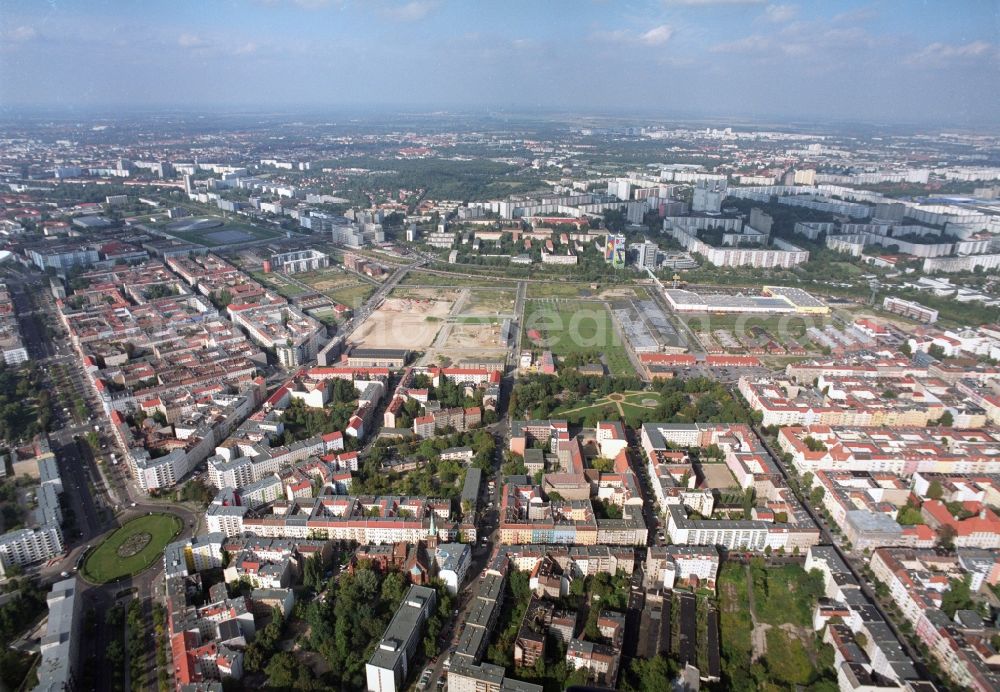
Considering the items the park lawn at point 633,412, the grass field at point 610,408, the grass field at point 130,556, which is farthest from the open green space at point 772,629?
the grass field at point 130,556

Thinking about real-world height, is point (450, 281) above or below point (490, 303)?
above

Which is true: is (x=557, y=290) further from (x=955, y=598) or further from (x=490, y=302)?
(x=955, y=598)

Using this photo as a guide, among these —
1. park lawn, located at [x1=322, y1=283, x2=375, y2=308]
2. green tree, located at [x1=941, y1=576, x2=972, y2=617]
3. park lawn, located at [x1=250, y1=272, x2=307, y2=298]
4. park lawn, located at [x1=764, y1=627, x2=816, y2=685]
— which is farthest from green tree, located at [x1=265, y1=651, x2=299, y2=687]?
park lawn, located at [x1=250, y1=272, x2=307, y2=298]

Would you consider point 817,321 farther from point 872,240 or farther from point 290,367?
point 290,367

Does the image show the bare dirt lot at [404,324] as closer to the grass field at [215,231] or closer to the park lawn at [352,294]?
the park lawn at [352,294]

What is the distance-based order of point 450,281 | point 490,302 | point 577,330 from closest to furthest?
point 577,330, point 490,302, point 450,281

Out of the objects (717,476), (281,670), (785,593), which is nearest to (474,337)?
(717,476)
